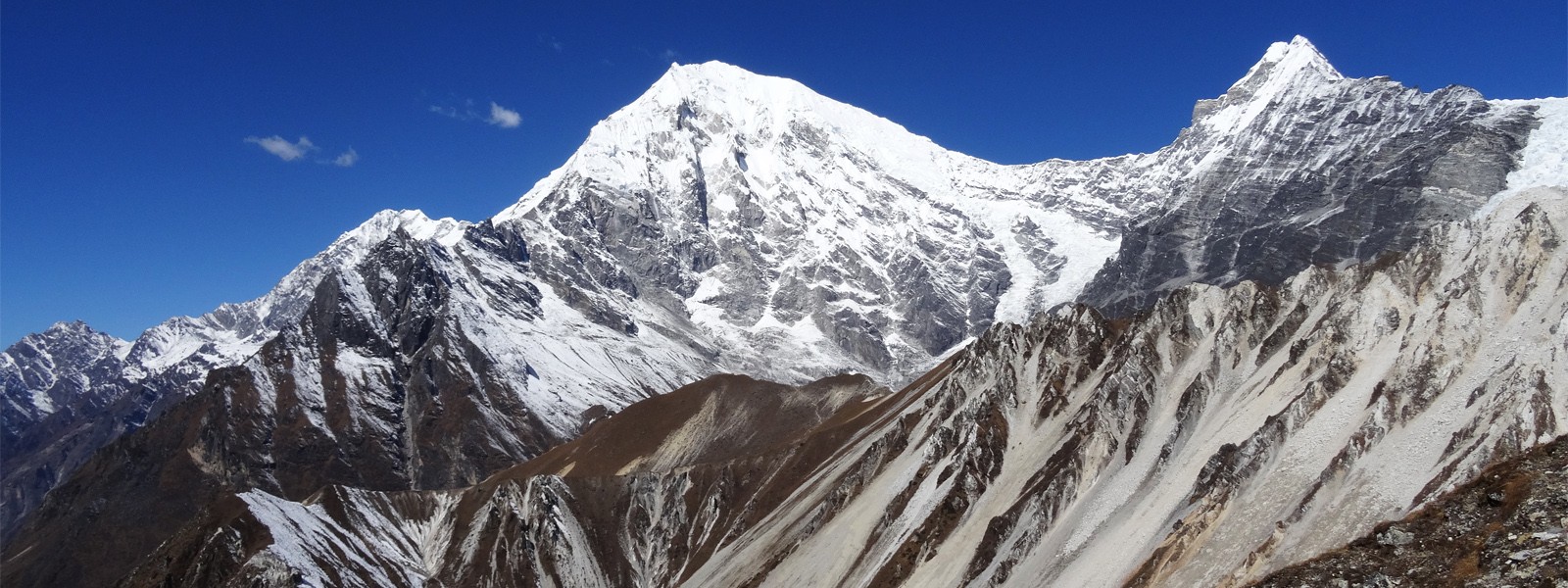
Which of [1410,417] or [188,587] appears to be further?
[188,587]

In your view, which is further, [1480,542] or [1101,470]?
[1101,470]

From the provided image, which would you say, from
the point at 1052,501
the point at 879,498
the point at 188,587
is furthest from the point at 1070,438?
the point at 188,587

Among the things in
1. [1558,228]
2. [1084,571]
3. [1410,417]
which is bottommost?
[1084,571]

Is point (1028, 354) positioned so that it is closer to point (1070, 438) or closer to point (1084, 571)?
point (1070, 438)

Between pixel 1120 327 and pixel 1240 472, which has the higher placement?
pixel 1120 327

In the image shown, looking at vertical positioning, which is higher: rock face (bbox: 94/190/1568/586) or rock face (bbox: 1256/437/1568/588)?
rock face (bbox: 94/190/1568/586)

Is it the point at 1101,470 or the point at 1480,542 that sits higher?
the point at 1101,470

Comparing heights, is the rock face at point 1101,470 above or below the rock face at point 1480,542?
above

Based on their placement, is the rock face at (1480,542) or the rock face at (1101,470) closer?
the rock face at (1480,542)
